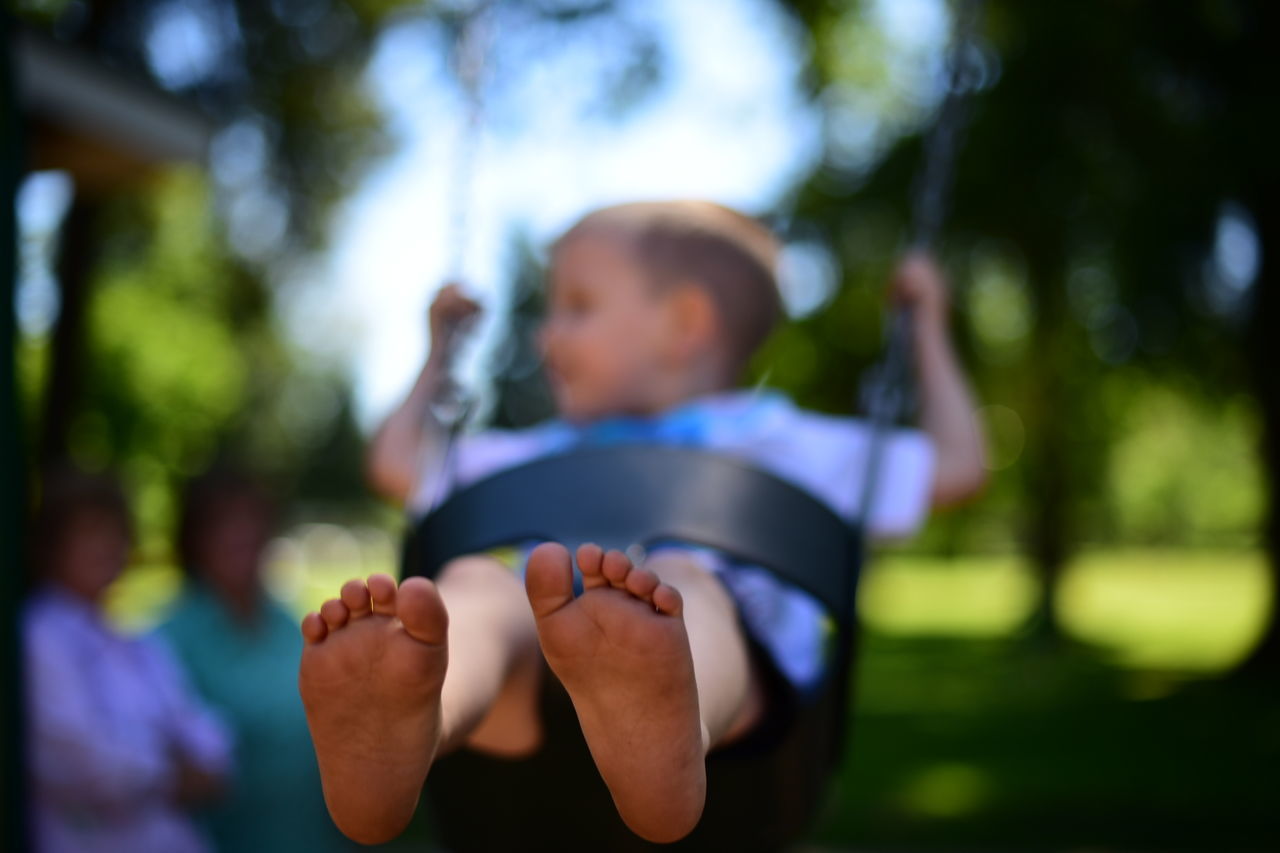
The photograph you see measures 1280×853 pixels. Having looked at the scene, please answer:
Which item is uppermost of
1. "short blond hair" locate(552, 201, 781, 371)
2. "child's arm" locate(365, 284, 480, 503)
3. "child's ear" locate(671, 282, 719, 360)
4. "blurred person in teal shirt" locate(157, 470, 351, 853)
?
"short blond hair" locate(552, 201, 781, 371)

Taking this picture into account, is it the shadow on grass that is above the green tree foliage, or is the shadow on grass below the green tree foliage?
below

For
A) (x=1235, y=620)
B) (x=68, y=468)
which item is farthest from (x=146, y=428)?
(x=68, y=468)

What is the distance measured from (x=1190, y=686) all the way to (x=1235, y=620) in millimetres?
6583

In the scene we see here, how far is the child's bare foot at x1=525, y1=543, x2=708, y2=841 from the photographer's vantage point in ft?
3.53

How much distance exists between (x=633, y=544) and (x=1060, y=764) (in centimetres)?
550

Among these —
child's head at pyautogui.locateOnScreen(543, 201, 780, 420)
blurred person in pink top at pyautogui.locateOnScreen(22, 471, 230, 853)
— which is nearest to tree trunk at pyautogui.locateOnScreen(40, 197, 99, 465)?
blurred person in pink top at pyautogui.locateOnScreen(22, 471, 230, 853)

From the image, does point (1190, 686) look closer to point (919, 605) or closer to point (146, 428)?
point (919, 605)

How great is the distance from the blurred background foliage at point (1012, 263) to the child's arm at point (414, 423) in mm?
700

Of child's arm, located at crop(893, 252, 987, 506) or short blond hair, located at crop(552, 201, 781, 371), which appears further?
child's arm, located at crop(893, 252, 987, 506)

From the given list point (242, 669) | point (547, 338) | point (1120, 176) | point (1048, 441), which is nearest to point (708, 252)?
point (547, 338)

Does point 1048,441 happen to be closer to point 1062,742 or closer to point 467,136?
point 1062,742

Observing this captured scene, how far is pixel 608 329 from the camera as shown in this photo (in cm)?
169

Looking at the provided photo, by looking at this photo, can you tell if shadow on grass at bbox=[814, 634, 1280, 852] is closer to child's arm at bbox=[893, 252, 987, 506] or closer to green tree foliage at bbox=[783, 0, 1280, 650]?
child's arm at bbox=[893, 252, 987, 506]

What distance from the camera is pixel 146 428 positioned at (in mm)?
23062
